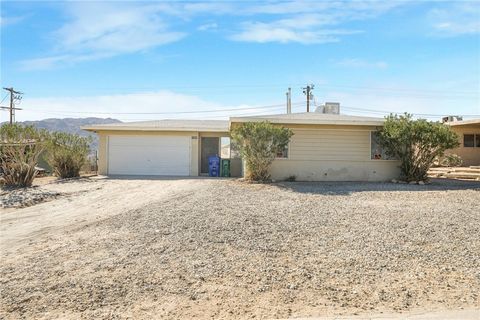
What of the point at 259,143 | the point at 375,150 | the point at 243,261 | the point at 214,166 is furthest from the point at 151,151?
the point at 243,261

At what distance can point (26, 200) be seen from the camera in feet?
37.7

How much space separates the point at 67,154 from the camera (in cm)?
1762

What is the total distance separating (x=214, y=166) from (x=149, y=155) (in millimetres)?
3385

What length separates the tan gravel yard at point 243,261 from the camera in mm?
4137

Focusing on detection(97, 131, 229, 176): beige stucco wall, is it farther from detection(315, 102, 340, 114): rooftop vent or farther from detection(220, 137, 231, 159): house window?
detection(315, 102, 340, 114): rooftop vent

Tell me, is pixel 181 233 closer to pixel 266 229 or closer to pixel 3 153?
pixel 266 229

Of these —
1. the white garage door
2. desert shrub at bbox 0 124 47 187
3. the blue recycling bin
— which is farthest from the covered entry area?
desert shrub at bbox 0 124 47 187

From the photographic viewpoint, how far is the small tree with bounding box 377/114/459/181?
13.9 meters

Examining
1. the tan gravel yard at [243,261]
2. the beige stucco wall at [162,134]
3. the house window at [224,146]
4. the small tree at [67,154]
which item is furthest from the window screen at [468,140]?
the small tree at [67,154]

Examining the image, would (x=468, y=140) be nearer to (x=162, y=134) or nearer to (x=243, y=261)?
(x=162, y=134)

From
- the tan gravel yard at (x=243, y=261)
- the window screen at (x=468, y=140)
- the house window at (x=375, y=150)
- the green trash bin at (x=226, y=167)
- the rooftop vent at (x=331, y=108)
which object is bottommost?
the tan gravel yard at (x=243, y=261)

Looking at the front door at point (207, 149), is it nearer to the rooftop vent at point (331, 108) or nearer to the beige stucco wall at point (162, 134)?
the beige stucco wall at point (162, 134)

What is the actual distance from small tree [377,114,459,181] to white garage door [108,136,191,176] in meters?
9.18

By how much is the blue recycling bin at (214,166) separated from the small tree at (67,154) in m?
5.81
